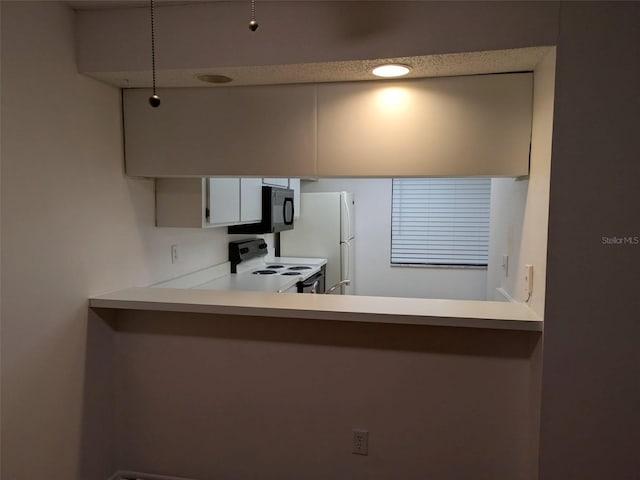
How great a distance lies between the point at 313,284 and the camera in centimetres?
388

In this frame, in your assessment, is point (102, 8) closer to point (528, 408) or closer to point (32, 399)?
point (32, 399)

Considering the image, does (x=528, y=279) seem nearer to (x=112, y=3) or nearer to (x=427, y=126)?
(x=427, y=126)

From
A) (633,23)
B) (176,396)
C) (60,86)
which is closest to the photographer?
(633,23)

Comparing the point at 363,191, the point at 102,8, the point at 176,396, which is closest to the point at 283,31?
the point at 102,8

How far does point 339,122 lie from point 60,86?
121cm

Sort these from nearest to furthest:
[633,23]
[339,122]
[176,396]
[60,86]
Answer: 1. [633,23]
2. [60,86]
3. [339,122]
4. [176,396]

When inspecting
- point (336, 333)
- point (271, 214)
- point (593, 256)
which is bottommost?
point (336, 333)

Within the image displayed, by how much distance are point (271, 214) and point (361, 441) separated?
2.04 meters

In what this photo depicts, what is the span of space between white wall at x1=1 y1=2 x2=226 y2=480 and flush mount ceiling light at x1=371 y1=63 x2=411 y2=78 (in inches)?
51.9

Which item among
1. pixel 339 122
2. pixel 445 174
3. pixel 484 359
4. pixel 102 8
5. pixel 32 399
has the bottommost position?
pixel 32 399

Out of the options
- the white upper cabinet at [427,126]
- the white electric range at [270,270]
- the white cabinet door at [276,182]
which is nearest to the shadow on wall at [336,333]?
the white upper cabinet at [427,126]

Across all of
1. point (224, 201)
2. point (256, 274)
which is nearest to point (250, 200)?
point (224, 201)

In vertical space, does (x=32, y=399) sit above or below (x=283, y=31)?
below

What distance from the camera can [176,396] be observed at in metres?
2.16
